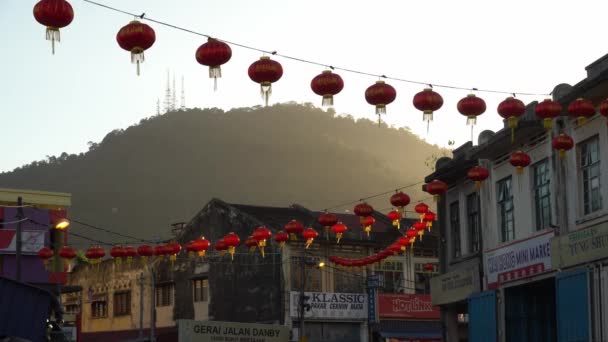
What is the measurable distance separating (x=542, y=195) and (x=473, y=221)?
195 inches

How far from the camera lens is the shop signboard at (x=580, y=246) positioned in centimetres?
2477

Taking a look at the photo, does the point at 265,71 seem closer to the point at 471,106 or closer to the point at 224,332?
the point at 471,106

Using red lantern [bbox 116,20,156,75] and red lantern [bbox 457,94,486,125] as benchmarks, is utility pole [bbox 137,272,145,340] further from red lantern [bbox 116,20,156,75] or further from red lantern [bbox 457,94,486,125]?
red lantern [bbox 116,20,156,75]

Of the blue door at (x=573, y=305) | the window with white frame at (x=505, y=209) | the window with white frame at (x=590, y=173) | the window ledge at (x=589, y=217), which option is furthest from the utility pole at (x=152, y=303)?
the window with white frame at (x=590, y=173)

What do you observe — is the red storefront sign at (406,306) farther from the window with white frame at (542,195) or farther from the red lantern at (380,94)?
the red lantern at (380,94)

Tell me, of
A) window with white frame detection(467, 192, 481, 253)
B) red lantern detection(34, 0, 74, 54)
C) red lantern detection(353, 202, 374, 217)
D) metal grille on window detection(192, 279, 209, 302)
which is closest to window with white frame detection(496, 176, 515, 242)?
window with white frame detection(467, 192, 481, 253)

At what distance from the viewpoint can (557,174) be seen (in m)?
27.6

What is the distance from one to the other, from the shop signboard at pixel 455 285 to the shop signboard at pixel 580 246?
219 inches

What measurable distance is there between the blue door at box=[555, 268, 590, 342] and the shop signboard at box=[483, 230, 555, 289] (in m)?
1.37

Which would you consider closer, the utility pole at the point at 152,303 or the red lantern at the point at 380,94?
the red lantern at the point at 380,94

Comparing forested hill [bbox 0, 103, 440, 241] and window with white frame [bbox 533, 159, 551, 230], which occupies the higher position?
forested hill [bbox 0, 103, 440, 241]

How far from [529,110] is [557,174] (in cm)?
204

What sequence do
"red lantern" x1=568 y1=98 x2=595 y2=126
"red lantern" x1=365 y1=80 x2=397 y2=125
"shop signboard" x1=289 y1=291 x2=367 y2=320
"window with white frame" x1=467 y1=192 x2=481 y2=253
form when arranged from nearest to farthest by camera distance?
"red lantern" x1=365 y1=80 x2=397 y2=125
"red lantern" x1=568 y1=98 x2=595 y2=126
"window with white frame" x1=467 y1=192 x2=481 y2=253
"shop signboard" x1=289 y1=291 x2=367 y2=320

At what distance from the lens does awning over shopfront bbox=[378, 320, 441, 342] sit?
51.5m
